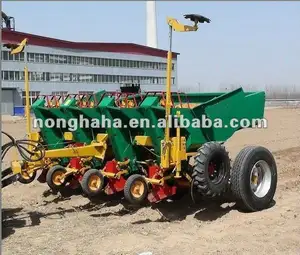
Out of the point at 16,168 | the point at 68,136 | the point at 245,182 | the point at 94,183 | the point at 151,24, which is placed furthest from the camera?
the point at 151,24

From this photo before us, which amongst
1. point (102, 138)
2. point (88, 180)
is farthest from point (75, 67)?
point (88, 180)

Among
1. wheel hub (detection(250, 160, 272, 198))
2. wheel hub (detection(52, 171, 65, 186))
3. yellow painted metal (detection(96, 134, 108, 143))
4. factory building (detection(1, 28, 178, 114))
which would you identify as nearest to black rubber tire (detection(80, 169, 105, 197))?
yellow painted metal (detection(96, 134, 108, 143))

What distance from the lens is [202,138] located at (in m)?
6.14

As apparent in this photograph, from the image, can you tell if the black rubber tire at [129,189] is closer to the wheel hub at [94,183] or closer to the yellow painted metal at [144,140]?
the yellow painted metal at [144,140]

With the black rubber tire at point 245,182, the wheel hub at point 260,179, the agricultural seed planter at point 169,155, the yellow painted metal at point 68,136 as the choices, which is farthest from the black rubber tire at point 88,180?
the wheel hub at point 260,179

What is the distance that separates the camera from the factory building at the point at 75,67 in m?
43.6

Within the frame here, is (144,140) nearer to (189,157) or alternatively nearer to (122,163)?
(122,163)

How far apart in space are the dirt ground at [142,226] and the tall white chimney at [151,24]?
160 feet

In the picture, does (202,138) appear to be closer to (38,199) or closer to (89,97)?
(89,97)

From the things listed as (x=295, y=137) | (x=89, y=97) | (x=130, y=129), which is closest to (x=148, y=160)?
(x=130, y=129)

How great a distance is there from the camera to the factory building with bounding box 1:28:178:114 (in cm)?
4362

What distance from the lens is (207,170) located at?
5703 millimetres

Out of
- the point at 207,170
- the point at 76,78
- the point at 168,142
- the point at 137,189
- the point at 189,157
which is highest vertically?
the point at 76,78

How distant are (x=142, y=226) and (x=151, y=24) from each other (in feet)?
182
